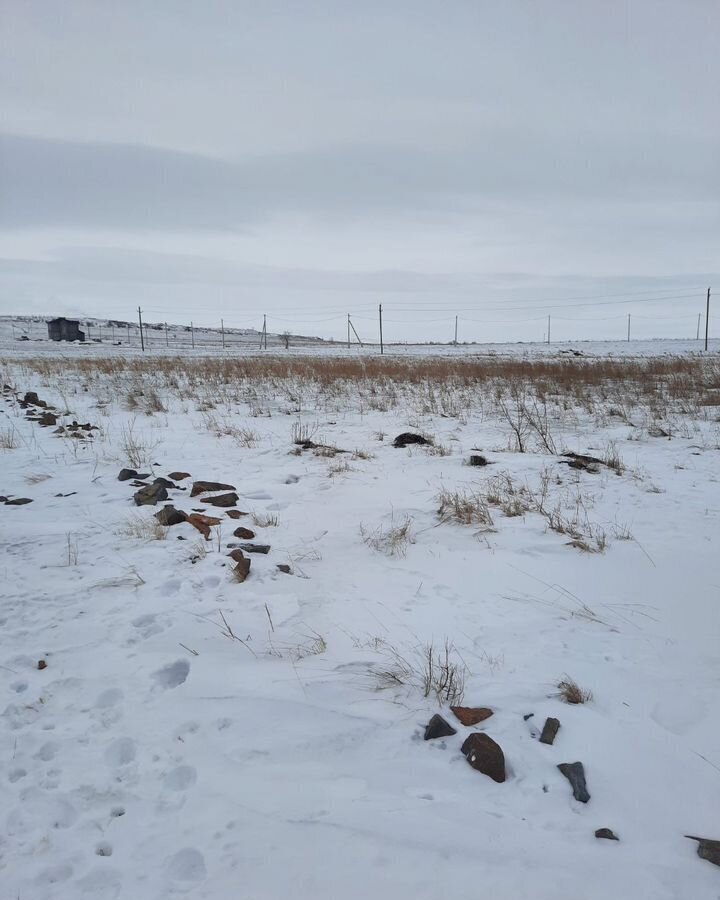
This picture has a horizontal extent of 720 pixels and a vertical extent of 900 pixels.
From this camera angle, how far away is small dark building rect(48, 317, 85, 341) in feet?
161

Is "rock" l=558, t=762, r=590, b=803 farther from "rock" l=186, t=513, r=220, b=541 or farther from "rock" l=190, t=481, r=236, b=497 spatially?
"rock" l=190, t=481, r=236, b=497

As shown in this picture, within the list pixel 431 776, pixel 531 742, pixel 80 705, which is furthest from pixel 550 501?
pixel 80 705

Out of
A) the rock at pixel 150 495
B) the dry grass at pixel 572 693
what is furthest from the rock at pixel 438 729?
the rock at pixel 150 495

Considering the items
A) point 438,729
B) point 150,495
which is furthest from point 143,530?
point 438,729

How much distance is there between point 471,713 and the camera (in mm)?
1991

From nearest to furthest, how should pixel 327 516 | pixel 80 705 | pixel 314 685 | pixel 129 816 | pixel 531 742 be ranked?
pixel 129 816
pixel 531 742
pixel 80 705
pixel 314 685
pixel 327 516

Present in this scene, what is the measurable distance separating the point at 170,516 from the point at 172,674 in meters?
1.84

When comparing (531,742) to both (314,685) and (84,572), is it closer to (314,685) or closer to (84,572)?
(314,685)

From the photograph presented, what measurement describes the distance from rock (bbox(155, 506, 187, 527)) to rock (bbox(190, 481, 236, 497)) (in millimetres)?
670

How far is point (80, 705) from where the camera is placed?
6.69 feet

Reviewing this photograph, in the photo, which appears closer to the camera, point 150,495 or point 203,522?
point 203,522

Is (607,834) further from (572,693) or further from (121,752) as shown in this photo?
(121,752)

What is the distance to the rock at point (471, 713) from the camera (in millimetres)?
1962

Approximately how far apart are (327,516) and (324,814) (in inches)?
107
